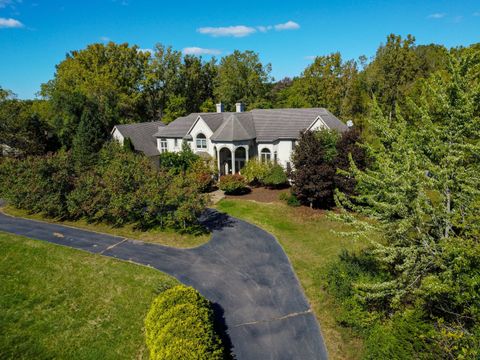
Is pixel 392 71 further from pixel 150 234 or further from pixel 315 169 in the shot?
pixel 150 234

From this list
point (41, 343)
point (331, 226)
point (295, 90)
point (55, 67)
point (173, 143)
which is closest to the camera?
point (41, 343)

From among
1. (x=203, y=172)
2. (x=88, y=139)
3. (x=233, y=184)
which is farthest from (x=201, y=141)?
(x=88, y=139)

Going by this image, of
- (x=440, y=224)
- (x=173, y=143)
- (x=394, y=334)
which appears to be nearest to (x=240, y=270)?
(x=394, y=334)

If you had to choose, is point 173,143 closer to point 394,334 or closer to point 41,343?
point 41,343

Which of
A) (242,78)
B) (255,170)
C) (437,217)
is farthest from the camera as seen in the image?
(242,78)

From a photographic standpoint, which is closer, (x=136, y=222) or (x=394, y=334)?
(x=394, y=334)

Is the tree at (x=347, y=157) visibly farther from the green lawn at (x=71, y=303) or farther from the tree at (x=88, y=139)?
the tree at (x=88, y=139)
